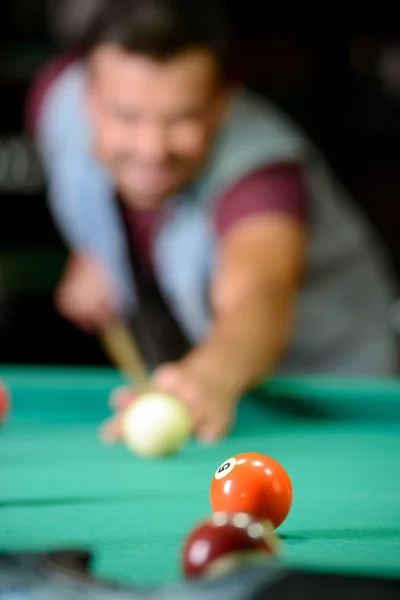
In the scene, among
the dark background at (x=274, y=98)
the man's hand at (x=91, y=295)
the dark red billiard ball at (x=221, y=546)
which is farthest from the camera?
the dark background at (x=274, y=98)

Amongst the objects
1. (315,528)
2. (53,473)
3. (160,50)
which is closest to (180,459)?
(53,473)

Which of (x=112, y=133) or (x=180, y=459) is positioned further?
(x=112, y=133)

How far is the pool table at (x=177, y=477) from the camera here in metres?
0.96

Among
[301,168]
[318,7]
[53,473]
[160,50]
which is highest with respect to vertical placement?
[318,7]

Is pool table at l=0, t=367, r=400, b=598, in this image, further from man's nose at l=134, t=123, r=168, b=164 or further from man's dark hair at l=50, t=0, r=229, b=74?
man's dark hair at l=50, t=0, r=229, b=74

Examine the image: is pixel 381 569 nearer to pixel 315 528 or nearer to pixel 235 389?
pixel 315 528

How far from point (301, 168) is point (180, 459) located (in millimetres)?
928

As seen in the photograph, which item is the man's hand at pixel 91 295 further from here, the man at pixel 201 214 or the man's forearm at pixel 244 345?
the man's forearm at pixel 244 345

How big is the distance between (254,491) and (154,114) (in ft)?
3.91

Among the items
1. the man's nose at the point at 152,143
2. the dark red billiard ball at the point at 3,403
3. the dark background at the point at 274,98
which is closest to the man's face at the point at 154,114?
the man's nose at the point at 152,143

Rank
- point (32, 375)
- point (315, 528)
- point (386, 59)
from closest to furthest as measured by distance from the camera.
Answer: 1. point (315, 528)
2. point (32, 375)
3. point (386, 59)

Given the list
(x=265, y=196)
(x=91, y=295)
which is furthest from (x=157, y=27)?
(x=91, y=295)

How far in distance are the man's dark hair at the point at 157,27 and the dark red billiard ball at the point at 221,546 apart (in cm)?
136

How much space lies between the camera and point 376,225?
445 centimetres
